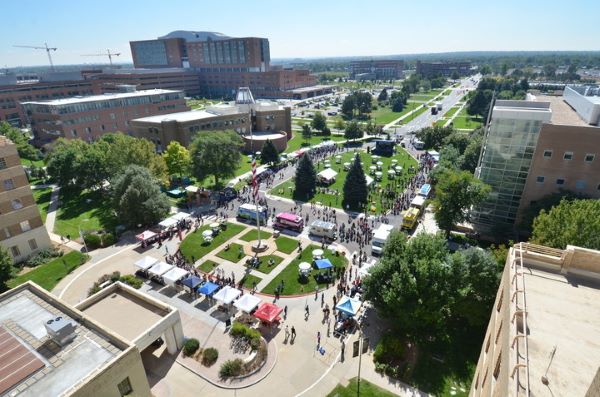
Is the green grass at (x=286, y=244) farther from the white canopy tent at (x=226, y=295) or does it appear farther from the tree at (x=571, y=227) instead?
the tree at (x=571, y=227)

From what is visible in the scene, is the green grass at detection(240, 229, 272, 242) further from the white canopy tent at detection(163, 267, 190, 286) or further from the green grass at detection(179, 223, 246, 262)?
the white canopy tent at detection(163, 267, 190, 286)

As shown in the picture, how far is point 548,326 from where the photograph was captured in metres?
11.8

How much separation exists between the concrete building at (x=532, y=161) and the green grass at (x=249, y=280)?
29162 millimetres

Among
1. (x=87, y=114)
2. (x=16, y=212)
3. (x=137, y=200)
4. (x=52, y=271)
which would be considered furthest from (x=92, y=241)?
(x=87, y=114)

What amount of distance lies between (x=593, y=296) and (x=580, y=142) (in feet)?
101

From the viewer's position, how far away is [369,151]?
264ft

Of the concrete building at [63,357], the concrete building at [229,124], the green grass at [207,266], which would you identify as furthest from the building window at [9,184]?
the concrete building at [229,124]

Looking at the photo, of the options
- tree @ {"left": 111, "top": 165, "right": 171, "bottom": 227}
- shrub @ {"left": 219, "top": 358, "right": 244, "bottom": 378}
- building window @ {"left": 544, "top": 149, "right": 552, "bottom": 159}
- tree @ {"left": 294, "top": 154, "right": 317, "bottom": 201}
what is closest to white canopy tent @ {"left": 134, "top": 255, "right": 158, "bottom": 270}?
tree @ {"left": 111, "top": 165, "right": 171, "bottom": 227}

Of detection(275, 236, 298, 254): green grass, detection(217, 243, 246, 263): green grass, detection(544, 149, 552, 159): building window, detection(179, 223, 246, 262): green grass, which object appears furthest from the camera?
detection(275, 236, 298, 254): green grass

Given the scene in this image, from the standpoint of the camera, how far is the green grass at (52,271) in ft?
113

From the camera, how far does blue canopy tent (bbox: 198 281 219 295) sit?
1193 inches

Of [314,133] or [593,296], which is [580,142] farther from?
[314,133]

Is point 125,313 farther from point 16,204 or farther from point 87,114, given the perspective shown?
point 87,114

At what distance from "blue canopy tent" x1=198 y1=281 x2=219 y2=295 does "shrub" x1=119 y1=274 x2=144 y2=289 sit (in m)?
7.13
